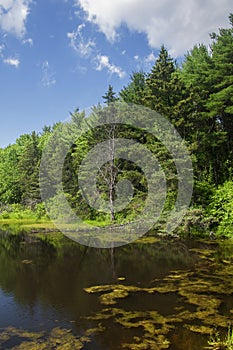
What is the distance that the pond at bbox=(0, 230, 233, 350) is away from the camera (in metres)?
7.91

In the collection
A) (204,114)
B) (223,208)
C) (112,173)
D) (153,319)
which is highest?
(204,114)

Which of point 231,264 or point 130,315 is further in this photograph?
point 231,264

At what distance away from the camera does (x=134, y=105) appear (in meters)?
28.9

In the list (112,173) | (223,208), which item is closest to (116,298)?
(223,208)

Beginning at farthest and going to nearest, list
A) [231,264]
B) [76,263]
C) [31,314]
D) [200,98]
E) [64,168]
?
[64,168]
[200,98]
[76,263]
[231,264]
[31,314]

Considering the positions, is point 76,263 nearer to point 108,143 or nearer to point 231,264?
point 231,264

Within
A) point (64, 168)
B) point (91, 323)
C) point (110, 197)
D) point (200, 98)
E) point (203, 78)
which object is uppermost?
point (203, 78)

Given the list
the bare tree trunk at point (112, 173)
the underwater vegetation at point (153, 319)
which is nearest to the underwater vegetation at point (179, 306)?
the underwater vegetation at point (153, 319)

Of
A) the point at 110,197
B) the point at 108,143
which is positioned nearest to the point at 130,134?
the point at 108,143

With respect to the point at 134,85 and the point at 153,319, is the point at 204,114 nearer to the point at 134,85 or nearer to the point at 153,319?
the point at 134,85

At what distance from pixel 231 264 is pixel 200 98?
47.4 ft

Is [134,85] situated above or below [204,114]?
above

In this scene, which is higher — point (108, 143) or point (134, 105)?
point (134, 105)

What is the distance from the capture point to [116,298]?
1067 cm
